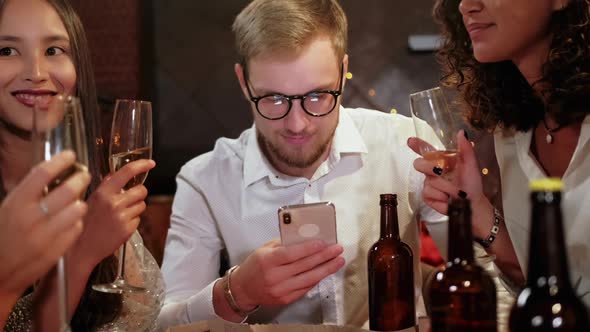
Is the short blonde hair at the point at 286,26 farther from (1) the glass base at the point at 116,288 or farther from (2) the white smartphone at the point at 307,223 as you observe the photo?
(1) the glass base at the point at 116,288

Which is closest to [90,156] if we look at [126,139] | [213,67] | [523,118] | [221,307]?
[126,139]

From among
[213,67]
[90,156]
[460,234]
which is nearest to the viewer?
[460,234]

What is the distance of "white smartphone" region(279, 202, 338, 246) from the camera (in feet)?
4.71

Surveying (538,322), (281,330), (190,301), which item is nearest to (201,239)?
(190,301)

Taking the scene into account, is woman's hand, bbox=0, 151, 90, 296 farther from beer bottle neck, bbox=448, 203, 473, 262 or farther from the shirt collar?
the shirt collar

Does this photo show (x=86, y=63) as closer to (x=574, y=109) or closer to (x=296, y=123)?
(x=296, y=123)

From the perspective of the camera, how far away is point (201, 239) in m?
2.10

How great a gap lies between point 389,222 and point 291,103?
0.50 metres

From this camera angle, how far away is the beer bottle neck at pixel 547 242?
2.61 ft

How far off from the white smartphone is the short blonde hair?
579 mm

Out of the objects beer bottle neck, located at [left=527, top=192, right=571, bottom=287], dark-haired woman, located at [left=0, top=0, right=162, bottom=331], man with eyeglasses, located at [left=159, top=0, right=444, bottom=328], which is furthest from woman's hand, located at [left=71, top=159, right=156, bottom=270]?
beer bottle neck, located at [left=527, top=192, right=571, bottom=287]

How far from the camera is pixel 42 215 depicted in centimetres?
84

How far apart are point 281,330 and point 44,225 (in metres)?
0.59

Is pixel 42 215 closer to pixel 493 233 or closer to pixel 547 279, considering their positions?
pixel 547 279
